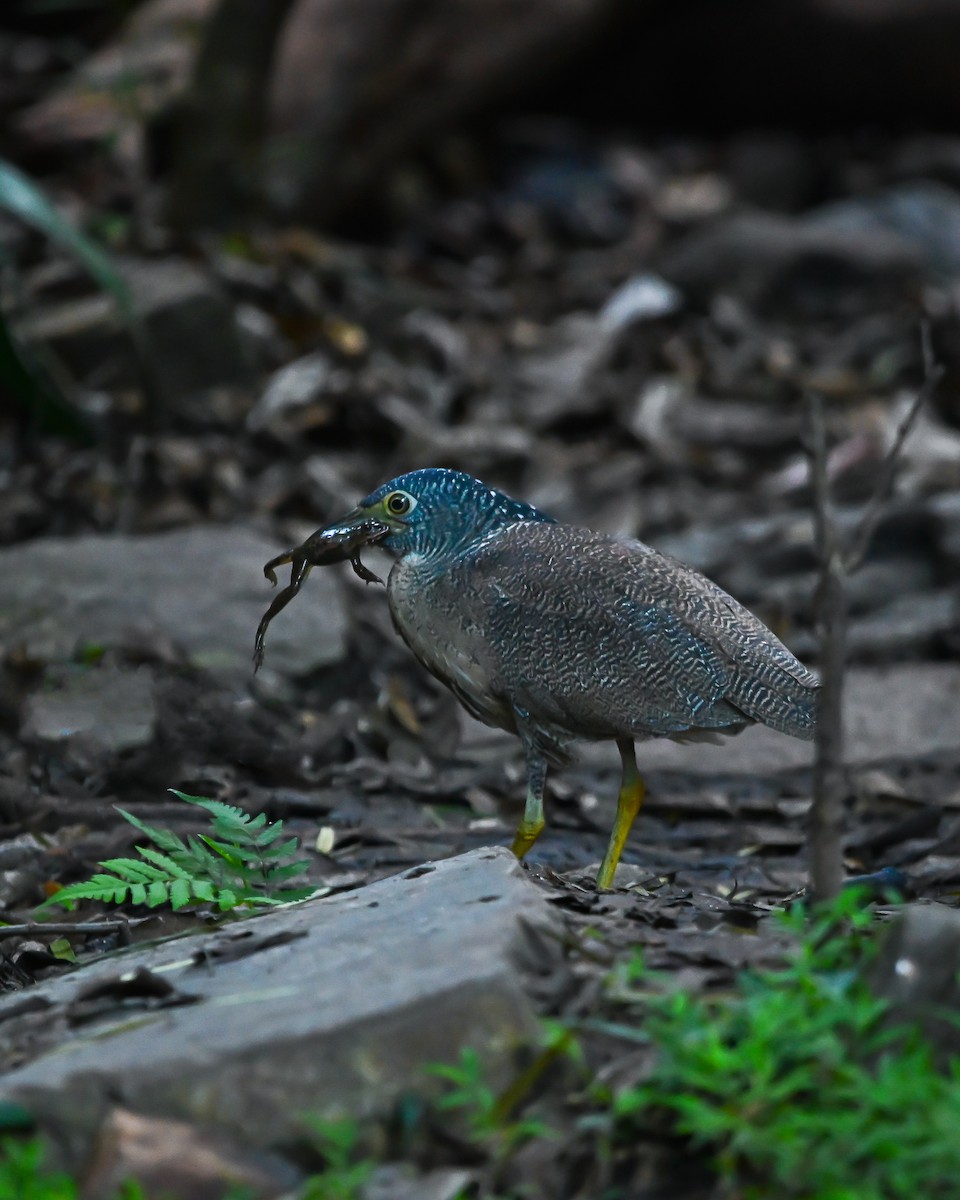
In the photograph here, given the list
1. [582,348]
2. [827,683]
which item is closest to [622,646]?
[827,683]

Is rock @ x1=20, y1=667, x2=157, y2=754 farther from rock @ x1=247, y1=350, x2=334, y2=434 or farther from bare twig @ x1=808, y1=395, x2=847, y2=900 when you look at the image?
rock @ x1=247, y1=350, x2=334, y2=434

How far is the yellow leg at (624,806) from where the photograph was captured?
13.3 feet

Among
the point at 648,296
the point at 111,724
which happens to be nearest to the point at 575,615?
the point at 111,724

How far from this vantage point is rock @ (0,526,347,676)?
5.96m

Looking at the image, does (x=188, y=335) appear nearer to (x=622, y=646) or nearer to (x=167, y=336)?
(x=167, y=336)

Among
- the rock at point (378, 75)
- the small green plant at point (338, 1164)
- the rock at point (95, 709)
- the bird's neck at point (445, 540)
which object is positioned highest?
the rock at point (378, 75)

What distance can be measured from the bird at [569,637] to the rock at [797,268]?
23.3ft

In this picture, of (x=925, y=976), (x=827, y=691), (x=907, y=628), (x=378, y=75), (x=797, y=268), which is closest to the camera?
(x=925, y=976)

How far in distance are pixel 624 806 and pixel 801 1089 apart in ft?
5.47

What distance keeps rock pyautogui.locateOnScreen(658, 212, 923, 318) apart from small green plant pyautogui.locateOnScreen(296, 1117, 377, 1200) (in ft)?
29.4

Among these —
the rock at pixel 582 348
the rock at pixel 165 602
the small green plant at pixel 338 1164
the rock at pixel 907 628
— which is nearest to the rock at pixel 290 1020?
the small green plant at pixel 338 1164

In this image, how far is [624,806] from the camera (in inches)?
167

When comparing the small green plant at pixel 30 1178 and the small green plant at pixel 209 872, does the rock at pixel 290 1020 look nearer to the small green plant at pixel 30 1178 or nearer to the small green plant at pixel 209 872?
the small green plant at pixel 30 1178

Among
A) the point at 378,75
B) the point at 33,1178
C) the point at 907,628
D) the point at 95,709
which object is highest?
the point at 378,75
